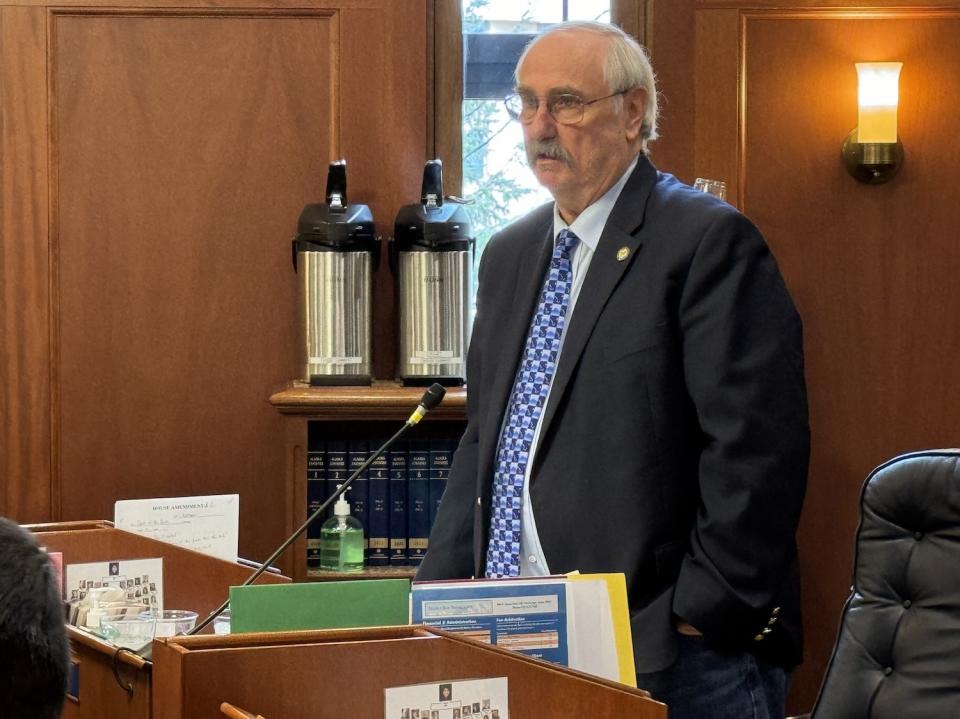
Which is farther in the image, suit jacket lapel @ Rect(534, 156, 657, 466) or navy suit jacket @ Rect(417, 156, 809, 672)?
suit jacket lapel @ Rect(534, 156, 657, 466)

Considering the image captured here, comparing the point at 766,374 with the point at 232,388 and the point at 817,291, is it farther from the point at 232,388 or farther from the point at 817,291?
the point at 232,388

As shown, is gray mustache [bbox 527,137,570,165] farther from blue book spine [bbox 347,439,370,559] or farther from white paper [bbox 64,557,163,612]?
blue book spine [bbox 347,439,370,559]

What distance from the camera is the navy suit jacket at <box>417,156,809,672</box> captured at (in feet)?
6.24

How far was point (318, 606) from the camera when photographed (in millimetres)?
1370

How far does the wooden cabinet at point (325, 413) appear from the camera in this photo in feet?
10.6

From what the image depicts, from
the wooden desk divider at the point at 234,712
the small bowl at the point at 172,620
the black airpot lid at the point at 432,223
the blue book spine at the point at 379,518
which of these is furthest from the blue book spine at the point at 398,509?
the wooden desk divider at the point at 234,712

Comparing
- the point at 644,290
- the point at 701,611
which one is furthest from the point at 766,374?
the point at 701,611

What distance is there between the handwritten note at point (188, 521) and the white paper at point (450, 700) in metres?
1.16

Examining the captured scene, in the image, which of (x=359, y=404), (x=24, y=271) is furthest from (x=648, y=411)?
(x=24, y=271)

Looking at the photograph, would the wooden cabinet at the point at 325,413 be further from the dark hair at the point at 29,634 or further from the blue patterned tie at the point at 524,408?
the dark hair at the point at 29,634

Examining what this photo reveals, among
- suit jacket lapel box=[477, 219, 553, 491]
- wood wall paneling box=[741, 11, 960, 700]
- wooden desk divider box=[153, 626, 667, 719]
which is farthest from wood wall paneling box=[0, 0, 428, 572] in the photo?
wooden desk divider box=[153, 626, 667, 719]

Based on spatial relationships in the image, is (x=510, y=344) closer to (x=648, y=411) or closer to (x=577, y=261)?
(x=577, y=261)

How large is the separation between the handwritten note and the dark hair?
1348 mm

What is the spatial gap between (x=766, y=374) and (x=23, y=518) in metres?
2.35
